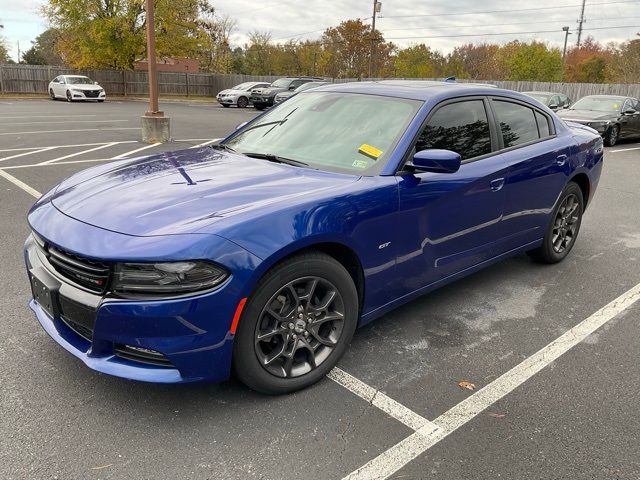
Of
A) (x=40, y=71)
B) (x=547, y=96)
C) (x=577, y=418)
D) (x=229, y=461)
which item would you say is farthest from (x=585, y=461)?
(x=40, y=71)

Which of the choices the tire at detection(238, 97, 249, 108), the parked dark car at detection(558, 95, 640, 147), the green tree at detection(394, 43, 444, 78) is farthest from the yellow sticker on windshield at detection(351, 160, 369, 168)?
the green tree at detection(394, 43, 444, 78)

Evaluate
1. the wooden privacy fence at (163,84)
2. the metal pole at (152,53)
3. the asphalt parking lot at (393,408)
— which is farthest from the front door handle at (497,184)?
the wooden privacy fence at (163,84)

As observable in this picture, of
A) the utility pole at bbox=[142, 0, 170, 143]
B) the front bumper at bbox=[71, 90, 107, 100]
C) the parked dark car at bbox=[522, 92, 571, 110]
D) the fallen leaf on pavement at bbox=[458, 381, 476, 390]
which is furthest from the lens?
the front bumper at bbox=[71, 90, 107, 100]

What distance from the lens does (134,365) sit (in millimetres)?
2453

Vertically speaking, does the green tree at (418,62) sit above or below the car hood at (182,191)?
above

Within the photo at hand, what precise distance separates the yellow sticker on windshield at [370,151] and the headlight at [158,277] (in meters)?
1.38

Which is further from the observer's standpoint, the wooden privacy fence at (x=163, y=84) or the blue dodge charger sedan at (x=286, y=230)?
the wooden privacy fence at (x=163, y=84)

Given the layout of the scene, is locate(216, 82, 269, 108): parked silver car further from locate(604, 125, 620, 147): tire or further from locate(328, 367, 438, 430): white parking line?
locate(328, 367, 438, 430): white parking line

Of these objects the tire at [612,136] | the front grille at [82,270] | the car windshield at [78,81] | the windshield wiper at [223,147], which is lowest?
the front grille at [82,270]

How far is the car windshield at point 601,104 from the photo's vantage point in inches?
609

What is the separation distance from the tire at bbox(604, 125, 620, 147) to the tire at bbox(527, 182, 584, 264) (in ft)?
37.5

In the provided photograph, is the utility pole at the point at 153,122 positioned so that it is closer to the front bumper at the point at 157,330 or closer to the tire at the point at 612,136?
the front bumper at the point at 157,330

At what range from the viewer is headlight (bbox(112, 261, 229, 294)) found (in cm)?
235

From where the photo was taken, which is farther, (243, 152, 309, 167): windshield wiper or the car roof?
the car roof
